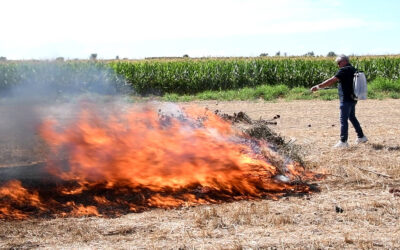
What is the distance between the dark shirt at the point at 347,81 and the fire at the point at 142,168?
7.53ft

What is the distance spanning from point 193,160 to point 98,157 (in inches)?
53.0

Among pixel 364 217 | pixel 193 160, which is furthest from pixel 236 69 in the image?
pixel 364 217

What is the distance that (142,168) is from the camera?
6875 mm

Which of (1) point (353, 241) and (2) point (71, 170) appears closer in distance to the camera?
(1) point (353, 241)

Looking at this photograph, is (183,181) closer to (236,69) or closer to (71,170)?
(71,170)

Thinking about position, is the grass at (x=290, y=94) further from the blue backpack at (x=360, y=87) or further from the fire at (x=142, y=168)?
the fire at (x=142, y=168)

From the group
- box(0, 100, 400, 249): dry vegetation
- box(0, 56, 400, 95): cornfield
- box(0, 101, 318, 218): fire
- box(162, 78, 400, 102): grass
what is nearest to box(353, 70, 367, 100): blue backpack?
box(0, 100, 400, 249): dry vegetation

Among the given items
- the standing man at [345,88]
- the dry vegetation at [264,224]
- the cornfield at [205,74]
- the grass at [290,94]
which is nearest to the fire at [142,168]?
the dry vegetation at [264,224]

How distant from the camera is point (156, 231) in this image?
205 inches

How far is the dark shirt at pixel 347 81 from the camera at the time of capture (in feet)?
30.0

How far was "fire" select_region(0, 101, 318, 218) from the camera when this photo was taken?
6230mm

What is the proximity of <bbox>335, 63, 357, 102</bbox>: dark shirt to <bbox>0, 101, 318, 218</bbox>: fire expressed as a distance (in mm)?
2295

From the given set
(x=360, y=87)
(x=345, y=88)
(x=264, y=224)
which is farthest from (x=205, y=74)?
(x=264, y=224)

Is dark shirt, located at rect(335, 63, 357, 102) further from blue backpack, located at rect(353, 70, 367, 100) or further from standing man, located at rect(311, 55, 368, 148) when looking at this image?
blue backpack, located at rect(353, 70, 367, 100)
